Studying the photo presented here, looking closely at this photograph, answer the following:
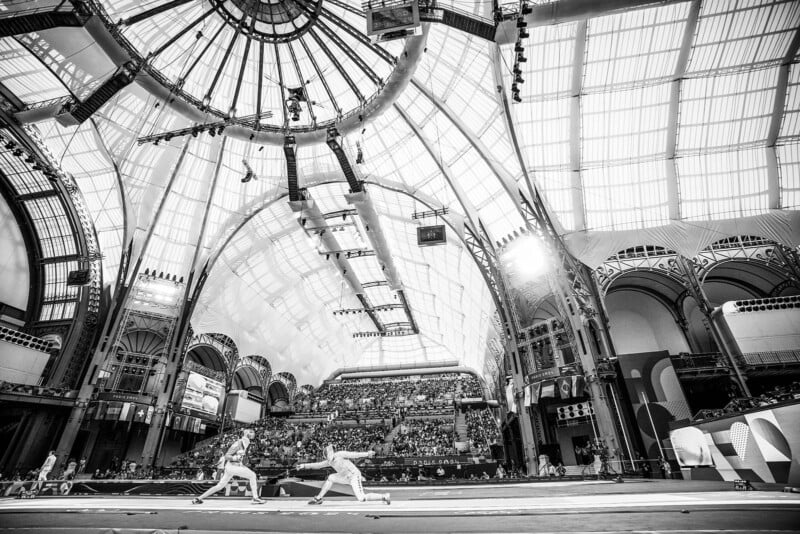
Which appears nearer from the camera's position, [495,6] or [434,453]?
[495,6]

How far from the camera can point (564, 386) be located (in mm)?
24891

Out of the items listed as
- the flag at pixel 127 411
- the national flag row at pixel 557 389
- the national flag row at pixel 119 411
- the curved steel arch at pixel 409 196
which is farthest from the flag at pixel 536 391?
the flag at pixel 127 411

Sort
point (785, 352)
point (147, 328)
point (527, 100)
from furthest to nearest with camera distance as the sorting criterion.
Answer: point (147, 328), point (785, 352), point (527, 100)

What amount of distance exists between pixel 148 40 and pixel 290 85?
8791mm

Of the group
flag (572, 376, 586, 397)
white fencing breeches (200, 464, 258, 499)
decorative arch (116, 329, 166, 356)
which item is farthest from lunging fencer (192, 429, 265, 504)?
decorative arch (116, 329, 166, 356)

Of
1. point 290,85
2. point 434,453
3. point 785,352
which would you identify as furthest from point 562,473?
point 290,85

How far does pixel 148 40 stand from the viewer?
2312 centimetres

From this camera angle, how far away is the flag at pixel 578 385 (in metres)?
24.4

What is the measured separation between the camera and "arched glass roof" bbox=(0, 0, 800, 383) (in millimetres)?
20156

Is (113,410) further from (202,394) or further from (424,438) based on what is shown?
(424,438)

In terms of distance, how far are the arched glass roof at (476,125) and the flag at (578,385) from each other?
25.0 ft

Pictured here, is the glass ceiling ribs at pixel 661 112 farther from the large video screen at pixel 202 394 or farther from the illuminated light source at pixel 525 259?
the large video screen at pixel 202 394

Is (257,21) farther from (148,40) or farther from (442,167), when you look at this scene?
(442,167)

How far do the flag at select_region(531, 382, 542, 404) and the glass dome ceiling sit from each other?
2221 cm
